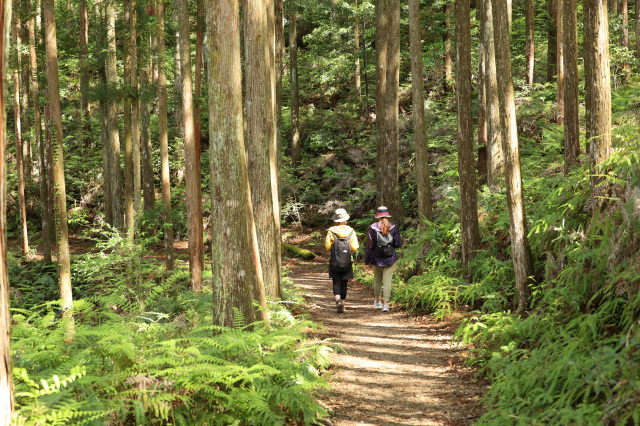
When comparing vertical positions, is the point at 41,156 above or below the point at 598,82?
above

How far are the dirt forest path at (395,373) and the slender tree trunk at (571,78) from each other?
172 inches

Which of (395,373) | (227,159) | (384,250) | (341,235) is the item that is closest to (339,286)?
(341,235)

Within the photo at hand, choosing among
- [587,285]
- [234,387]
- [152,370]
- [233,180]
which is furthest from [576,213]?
[152,370]

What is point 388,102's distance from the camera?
15.3 meters

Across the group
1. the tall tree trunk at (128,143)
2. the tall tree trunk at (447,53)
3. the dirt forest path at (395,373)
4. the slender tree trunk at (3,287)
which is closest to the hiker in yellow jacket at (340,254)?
the dirt forest path at (395,373)

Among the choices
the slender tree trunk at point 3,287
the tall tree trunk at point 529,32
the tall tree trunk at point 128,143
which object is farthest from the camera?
the tall tree trunk at point 529,32

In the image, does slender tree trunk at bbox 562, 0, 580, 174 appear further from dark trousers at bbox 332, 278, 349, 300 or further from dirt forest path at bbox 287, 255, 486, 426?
dark trousers at bbox 332, 278, 349, 300

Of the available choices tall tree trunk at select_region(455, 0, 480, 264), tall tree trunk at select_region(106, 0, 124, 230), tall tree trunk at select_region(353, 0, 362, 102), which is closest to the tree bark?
tall tree trunk at select_region(106, 0, 124, 230)

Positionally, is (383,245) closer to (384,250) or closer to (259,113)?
(384,250)

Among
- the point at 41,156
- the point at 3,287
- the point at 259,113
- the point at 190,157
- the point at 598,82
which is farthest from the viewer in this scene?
the point at 41,156

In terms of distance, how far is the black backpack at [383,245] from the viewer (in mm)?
10031

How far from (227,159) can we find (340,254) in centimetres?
477

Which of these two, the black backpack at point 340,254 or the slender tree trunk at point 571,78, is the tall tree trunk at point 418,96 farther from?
the slender tree trunk at point 571,78

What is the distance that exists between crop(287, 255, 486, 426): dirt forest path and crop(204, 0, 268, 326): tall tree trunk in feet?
5.47
